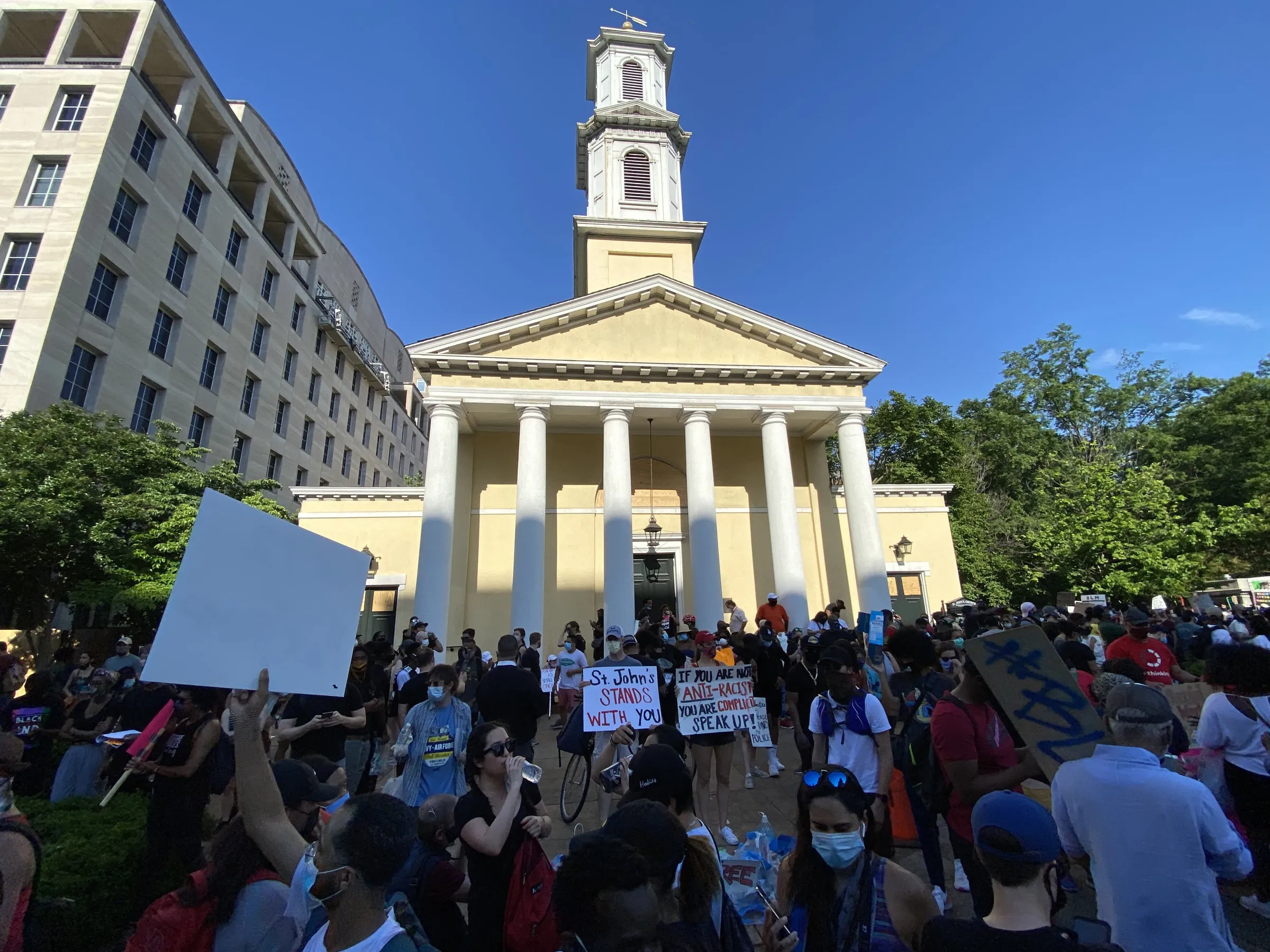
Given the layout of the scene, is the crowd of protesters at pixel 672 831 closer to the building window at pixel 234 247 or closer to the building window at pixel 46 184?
the building window at pixel 46 184

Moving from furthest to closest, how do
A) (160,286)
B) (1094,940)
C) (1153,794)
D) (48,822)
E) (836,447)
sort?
1. (836,447)
2. (160,286)
3. (48,822)
4. (1153,794)
5. (1094,940)

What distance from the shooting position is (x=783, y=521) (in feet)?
61.0

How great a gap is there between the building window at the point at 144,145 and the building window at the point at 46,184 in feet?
8.44

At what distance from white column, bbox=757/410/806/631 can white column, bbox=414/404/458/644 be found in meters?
9.78

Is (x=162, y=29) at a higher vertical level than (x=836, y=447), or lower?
higher

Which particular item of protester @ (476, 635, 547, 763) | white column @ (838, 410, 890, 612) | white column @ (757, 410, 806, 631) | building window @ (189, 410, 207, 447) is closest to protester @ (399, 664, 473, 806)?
protester @ (476, 635, 547, 763)

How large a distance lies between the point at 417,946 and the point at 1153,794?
2983 mm

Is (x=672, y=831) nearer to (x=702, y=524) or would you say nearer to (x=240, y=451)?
(x=702, y=524)

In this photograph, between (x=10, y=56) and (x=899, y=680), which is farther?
(x=10, y=56)

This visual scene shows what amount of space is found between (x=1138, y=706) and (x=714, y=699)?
10.6ft

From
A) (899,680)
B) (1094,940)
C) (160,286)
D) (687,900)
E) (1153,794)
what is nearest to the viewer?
(1094,940)

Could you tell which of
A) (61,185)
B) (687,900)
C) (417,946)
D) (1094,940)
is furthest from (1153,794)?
(61,185)

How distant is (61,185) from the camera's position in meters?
21.1

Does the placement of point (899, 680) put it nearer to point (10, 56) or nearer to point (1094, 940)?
point (1094, 940)
